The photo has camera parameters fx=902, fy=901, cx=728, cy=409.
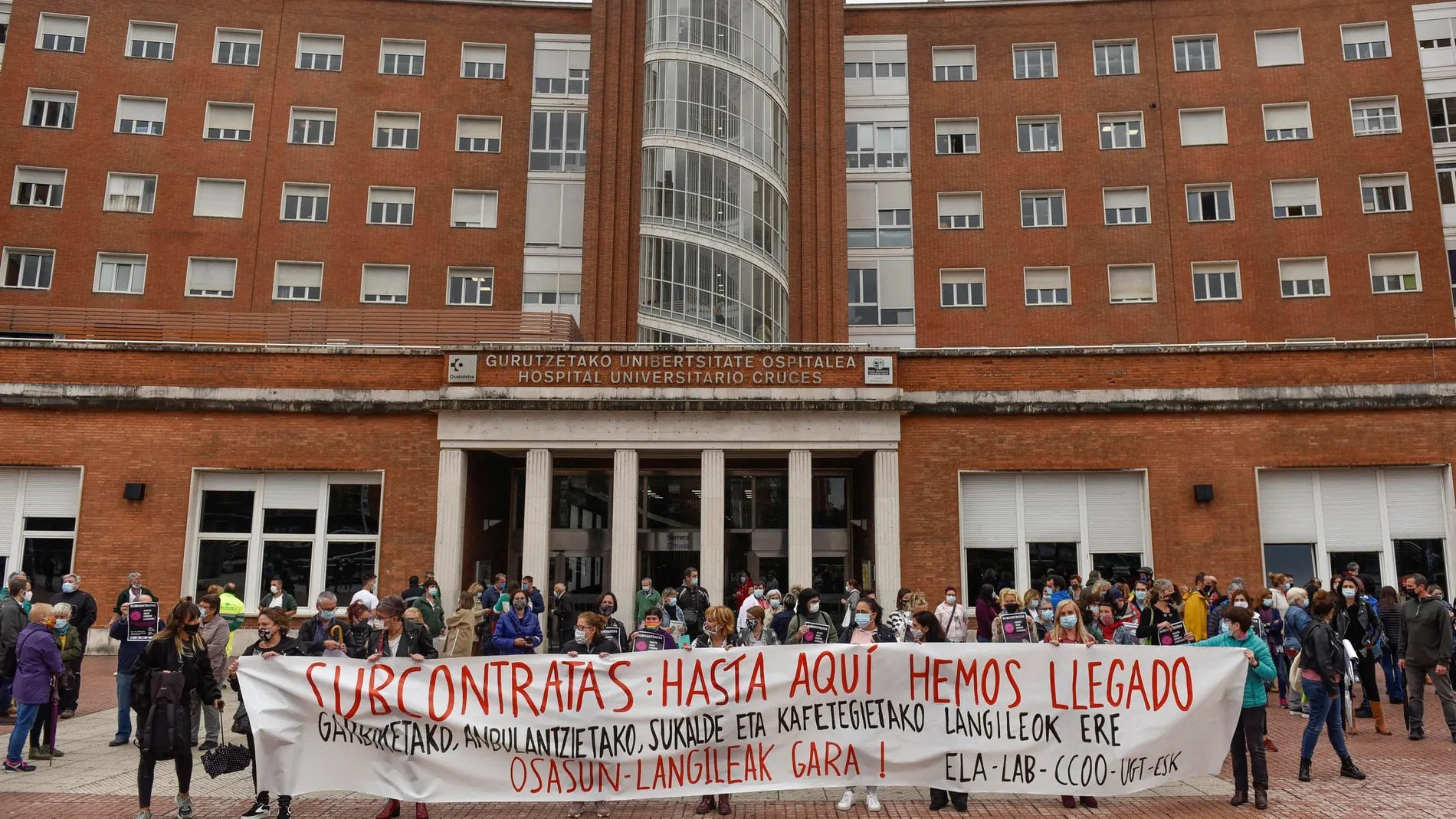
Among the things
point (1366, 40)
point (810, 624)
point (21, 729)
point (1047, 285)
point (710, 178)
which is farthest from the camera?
point (1047, 285)

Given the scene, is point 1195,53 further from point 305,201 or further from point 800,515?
point 305,201

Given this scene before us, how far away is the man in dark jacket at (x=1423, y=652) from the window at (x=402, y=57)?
107 feet

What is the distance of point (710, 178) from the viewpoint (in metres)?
29.6

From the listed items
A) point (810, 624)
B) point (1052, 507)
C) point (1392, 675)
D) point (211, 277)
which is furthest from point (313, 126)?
point (1392, 675)

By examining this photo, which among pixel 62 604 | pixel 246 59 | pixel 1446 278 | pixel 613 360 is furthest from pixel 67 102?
pixel 1446 278

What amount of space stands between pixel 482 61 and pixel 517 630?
1062 inches

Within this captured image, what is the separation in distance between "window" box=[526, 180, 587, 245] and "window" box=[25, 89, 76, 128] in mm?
16237

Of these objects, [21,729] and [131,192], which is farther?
[131,192]

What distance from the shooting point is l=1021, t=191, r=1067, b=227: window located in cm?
3209

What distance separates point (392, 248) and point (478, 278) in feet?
10.5

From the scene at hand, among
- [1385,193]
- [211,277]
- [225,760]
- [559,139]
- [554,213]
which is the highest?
[559,139]

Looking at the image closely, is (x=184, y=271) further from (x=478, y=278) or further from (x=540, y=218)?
(x=540, y=218)

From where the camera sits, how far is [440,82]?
3266 cm

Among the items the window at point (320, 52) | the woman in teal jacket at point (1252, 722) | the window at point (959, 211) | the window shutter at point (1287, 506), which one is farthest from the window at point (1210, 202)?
the window at point (320, 52)
